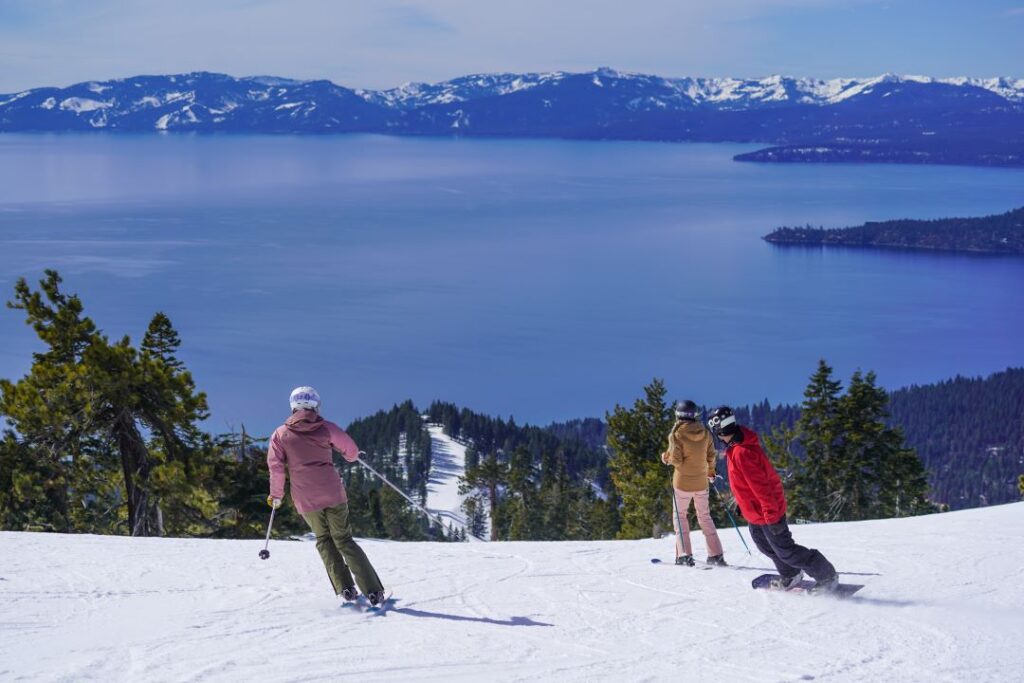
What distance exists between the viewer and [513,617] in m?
6.51

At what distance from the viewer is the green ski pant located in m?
6.62

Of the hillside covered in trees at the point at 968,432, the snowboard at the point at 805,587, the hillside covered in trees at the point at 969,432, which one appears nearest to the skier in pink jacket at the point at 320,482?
the snowboard at the point at 805,587

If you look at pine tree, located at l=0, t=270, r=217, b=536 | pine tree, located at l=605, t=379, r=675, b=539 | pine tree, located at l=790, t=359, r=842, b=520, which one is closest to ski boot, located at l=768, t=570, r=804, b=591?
pine tree, located at l=0, t=270, r=217, b=536

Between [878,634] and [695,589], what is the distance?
1594mm

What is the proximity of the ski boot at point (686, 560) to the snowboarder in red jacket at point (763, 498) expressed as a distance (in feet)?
3.99

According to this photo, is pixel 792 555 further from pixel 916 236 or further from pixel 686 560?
pixel 916 236

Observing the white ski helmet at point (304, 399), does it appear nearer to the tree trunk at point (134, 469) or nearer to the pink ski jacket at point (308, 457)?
the pink ski jacket at point (308, 457)

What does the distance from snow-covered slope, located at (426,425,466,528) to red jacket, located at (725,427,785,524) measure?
6467 cm

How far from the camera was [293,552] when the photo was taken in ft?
29.5

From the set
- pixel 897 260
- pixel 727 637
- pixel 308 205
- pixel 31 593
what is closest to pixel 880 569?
pixel 727 637

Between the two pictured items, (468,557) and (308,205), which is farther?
(308,205)

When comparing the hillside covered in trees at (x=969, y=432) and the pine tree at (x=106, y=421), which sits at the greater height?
the pine tree at (x=106, y=421)

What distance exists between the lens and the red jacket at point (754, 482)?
22.2 feet

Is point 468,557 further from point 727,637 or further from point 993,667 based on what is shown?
point 993,667
